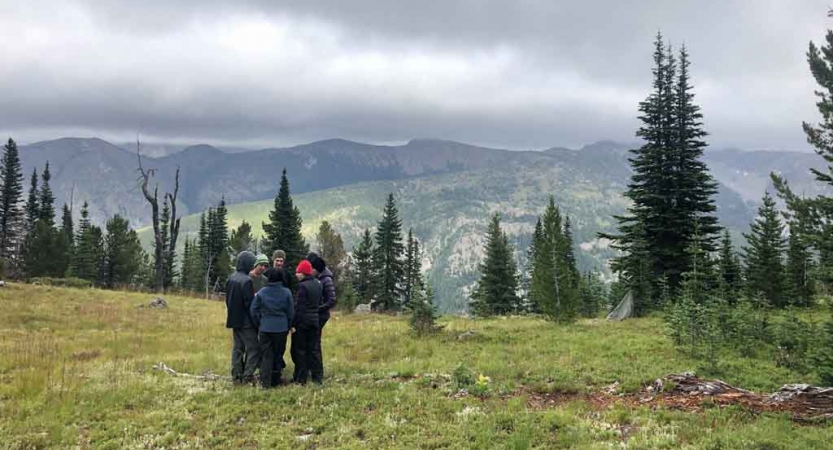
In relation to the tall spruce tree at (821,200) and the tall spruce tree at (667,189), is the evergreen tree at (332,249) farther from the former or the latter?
the tall spruce tree at (821,200)

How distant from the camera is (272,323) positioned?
11.5 metres

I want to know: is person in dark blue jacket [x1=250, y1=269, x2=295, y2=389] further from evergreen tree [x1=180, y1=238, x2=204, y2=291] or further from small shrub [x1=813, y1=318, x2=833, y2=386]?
evergreen tree [x1=180, y1=238, x2=204, y2=291]

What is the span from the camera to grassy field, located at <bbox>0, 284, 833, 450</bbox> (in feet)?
26.7

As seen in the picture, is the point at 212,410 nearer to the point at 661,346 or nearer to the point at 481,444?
the point at 481,444

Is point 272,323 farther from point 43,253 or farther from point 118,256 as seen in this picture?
point 118,256

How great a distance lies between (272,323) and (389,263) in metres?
53.7

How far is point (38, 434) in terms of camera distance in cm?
827

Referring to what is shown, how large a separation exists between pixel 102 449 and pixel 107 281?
7645 cm

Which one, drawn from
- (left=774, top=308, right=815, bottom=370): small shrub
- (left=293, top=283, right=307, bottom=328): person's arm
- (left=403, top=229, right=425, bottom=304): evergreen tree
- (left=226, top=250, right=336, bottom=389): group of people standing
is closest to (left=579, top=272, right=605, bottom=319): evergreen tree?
(left=403, top=229, right=425, bottom=304): evergreen tree

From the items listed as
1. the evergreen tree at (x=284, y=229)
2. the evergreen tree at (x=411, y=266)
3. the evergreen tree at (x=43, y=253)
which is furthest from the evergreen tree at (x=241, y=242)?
the evergreen tree at (x=411, y=266)

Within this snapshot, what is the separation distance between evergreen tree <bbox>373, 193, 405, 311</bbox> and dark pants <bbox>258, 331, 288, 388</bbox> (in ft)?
168

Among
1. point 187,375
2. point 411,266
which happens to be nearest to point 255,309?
point 187,375

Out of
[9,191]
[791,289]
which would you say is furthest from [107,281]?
[791,289]

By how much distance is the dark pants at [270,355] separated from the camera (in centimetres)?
1145
